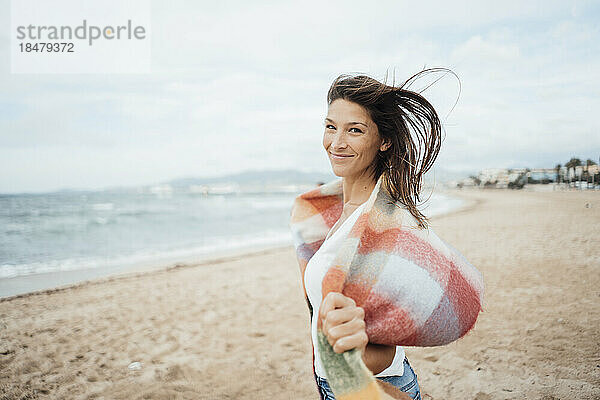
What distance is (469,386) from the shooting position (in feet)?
11.0

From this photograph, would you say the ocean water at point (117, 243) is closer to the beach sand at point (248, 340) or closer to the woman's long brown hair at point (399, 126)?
the beach sand at point (248, 340)

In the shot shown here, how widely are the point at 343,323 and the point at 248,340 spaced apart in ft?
13.2

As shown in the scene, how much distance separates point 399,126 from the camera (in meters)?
1.42

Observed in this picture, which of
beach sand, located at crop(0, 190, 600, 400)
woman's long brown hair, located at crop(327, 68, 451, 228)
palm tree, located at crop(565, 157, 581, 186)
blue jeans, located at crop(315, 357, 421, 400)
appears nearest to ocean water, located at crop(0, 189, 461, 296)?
beach sand, located at crop(0, 190, 600, 400)

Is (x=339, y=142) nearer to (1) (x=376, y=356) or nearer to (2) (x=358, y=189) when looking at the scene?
(2) (x=358, y=189)

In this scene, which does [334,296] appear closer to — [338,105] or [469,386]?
[338,105]

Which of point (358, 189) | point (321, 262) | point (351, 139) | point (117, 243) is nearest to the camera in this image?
point (321, 262)

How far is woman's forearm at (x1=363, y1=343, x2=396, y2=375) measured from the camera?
112 centimetres

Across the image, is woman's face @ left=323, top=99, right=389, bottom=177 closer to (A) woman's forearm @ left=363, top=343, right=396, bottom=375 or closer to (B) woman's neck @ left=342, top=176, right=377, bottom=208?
(B) woman's neck @ left=342, top=176, right=377, bottom=208

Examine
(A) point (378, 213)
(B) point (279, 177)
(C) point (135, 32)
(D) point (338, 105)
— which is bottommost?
(B) point (279, 177)

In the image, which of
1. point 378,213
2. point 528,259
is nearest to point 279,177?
point 528,259

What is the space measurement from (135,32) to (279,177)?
91.7 metres

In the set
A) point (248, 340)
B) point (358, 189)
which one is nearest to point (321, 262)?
point (358, 189)

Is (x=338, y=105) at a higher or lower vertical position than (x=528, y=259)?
higher
